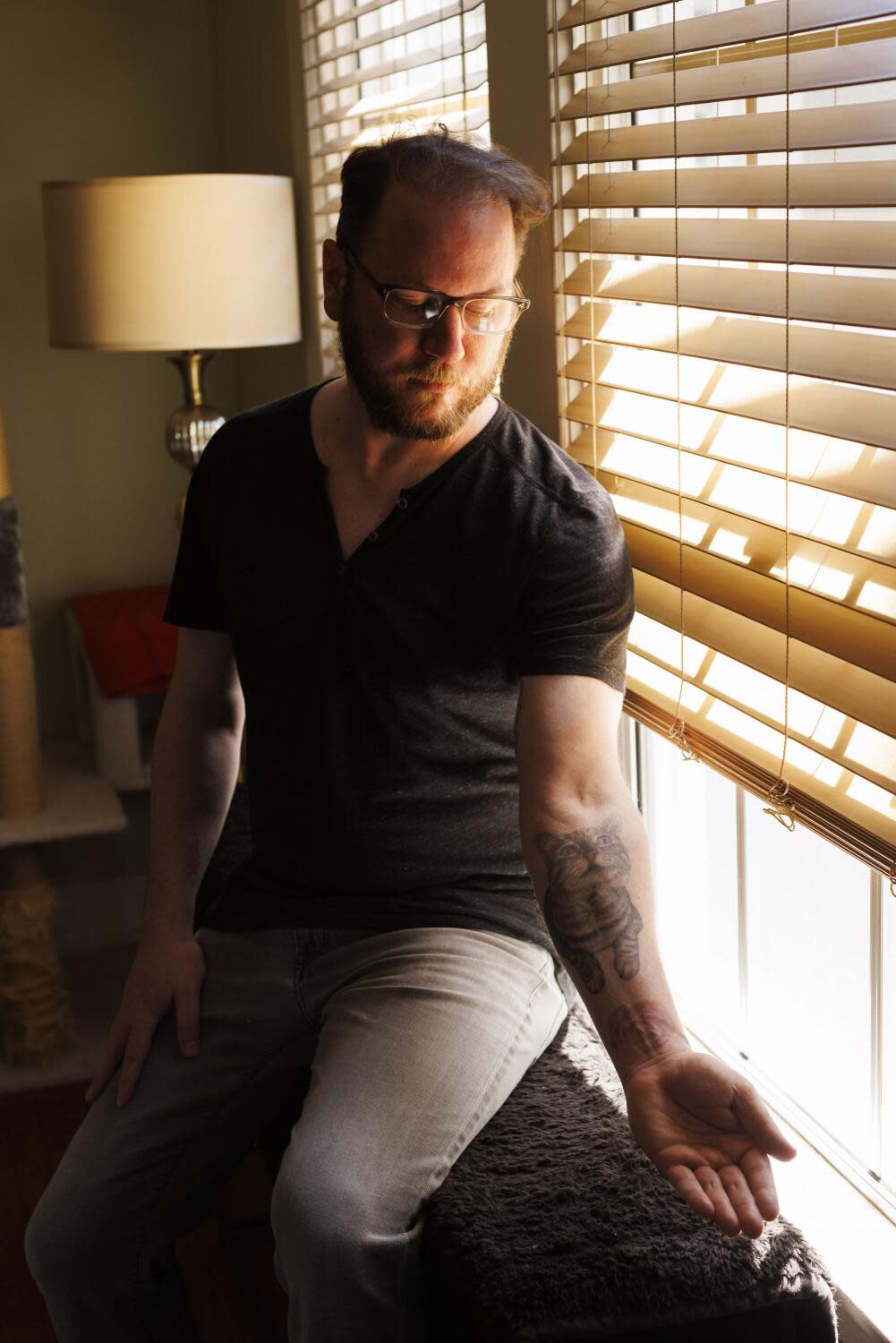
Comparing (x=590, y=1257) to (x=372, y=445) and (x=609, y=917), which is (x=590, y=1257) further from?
(x=372, y=445)

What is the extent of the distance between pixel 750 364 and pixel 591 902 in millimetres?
512

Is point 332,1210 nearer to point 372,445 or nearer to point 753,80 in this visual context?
point 372,445

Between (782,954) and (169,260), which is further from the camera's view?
(169,260)

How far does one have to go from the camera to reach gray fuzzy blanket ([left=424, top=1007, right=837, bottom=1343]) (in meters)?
1.18

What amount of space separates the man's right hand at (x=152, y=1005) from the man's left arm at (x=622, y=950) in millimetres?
458

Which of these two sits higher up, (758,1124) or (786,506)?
(786,506)

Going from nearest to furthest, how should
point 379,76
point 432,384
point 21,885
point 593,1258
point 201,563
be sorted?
point 593,1258, point 432,384, point 201,563, point 379,76, point 21,885

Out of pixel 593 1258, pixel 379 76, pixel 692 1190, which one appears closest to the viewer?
pixel 692 1190

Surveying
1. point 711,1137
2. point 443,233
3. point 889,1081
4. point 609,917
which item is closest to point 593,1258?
point 711,1137

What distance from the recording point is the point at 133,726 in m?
2.94

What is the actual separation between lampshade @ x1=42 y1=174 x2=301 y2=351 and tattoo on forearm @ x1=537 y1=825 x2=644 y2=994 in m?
1.48

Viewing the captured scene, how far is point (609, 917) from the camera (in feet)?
4.38

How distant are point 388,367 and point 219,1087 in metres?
0.79

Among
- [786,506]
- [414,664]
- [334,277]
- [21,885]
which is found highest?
[334,277]
